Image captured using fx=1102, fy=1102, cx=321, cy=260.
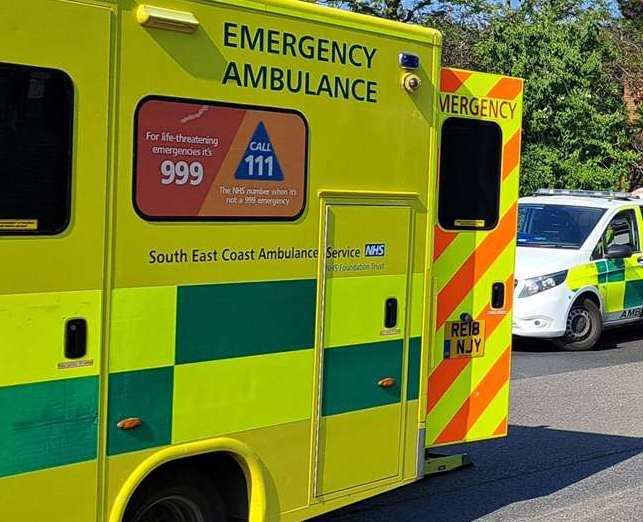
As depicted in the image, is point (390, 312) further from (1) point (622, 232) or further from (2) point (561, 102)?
(2) point (561, 102)

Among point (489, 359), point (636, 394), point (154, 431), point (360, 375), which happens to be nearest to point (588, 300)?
point (636, 394)

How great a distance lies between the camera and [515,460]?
7.60m

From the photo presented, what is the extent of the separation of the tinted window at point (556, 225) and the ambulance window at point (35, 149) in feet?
31.3

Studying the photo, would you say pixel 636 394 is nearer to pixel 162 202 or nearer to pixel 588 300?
pixel 588 300

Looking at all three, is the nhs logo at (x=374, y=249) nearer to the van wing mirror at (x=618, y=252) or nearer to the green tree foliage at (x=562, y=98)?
the van wing mirror at (x=618, y=252)

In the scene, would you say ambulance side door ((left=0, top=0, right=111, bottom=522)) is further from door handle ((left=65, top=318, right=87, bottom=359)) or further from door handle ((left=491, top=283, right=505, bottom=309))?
door handle ((left=491, top=283, right=505, bottom=309))

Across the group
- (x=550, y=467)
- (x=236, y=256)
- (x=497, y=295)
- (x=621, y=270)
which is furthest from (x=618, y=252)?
(x=236, y=256)

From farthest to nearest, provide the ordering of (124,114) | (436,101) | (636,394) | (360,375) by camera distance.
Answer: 1. (636,394)
2. (436,101)
3. (360,375)
4. (124,114)

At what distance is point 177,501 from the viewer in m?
4.69

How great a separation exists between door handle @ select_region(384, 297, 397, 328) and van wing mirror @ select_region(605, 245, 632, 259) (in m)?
7.97

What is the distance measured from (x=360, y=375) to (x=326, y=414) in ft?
0.96

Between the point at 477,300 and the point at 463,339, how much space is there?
0.24 m

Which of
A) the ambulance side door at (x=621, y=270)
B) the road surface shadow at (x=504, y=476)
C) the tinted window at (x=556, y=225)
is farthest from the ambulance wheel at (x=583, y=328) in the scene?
the road surface shadow at (x=504, y=476)

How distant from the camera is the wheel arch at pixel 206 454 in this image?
4.27m
